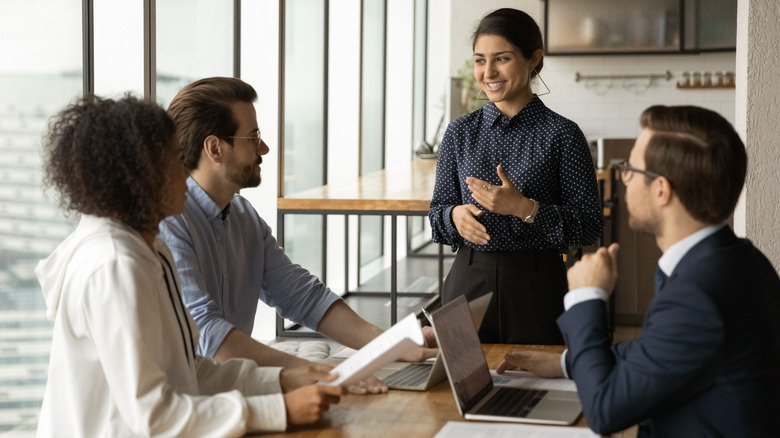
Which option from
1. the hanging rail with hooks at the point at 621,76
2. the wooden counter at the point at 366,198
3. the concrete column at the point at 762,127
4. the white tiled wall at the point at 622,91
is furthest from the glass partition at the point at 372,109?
the concrete column at the point at 762,127

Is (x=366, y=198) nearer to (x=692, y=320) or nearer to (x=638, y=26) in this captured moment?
(x=692, y=320)

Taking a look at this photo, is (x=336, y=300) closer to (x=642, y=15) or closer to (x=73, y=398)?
(x=73, y=398)

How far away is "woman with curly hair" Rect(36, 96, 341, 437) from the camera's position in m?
1.37

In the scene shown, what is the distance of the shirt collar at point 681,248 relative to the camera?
142cm

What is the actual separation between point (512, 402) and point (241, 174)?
2.93 feet

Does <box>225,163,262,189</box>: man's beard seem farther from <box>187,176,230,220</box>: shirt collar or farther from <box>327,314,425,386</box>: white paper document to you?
<box>327,314,425,386</box>: white paper document

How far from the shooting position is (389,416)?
158cm

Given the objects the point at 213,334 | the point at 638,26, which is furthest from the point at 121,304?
the point at 638,26

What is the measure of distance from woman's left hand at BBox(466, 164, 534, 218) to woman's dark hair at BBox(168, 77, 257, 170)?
0.60 meters

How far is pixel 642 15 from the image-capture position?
766cm

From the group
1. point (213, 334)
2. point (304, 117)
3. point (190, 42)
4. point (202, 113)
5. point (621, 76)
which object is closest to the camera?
point (213, 334)

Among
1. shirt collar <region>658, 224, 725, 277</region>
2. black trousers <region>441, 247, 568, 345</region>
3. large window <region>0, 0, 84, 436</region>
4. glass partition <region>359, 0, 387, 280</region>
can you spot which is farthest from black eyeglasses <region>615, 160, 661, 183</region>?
glass partition <region>359, 0, 387, 280</region>

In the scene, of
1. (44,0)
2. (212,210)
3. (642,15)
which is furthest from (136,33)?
(642,15)

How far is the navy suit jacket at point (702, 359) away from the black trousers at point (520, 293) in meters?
0.96
